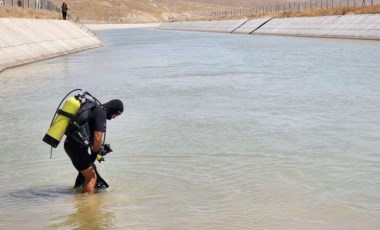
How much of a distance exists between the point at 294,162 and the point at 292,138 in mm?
1866

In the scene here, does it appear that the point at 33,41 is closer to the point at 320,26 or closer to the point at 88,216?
the point at 88,216

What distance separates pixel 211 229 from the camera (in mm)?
7180

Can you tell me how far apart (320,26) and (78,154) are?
56.7m

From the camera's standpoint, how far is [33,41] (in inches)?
1518

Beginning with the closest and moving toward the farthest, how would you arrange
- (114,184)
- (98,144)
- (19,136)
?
(98,144)
(114,184)
(19,136)

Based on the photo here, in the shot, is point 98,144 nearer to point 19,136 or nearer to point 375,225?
point 375,225

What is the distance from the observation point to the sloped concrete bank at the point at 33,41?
3228cm

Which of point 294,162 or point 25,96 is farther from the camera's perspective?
point 25,96

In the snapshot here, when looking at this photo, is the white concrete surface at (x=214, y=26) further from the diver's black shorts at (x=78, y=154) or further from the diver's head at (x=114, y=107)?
the diver's head at (x=114, y=107)

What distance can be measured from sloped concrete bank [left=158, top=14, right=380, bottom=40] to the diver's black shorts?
4272 centimetres

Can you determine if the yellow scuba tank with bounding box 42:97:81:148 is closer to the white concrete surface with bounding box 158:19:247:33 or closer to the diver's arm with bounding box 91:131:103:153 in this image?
the diver's arm with bounding box 91:131:103:153

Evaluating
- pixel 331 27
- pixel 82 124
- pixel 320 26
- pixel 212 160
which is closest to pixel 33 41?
pixel 212 160

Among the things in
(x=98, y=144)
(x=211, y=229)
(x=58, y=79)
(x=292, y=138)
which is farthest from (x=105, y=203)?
(x=58, y=79)

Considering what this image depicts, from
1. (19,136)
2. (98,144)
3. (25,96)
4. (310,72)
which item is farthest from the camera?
(310,72)
